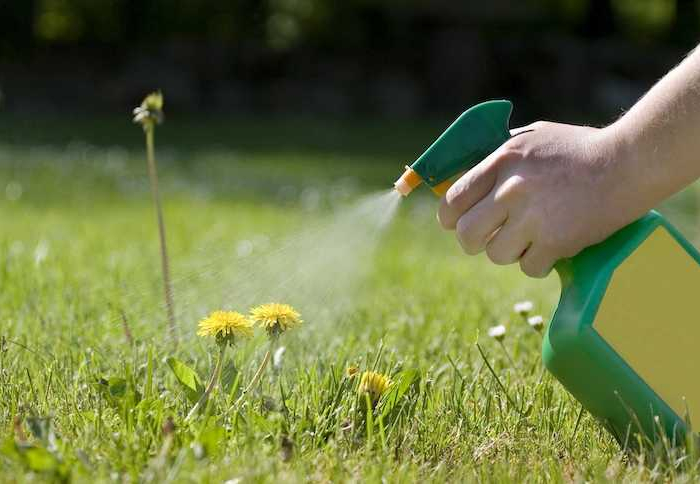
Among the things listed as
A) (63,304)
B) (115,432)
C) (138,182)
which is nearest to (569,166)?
(115,432)

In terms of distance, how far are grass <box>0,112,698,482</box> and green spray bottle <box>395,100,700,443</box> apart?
80 millimetres

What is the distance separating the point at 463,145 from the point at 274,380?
0.49m

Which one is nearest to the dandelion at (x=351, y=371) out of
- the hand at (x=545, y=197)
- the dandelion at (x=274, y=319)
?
the dandelion at (x=274, y=319)

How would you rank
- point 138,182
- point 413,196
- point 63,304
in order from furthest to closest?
1. point 413,196
2. point 138,182
3. point 63,304

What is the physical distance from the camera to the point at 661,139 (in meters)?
1.34

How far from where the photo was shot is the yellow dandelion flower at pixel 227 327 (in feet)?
4.49

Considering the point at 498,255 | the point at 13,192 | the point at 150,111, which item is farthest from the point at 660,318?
the point at 13,192

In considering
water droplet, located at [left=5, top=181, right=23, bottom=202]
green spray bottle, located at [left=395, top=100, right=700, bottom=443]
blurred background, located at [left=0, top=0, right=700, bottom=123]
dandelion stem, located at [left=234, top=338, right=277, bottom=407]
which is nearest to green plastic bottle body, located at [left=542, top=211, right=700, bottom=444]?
green spray bottle, located at [left=395, top=100, right=700, bottom=443]

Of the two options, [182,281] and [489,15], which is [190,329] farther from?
[489,15]

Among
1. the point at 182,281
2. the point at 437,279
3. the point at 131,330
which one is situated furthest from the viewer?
the point at 437,279

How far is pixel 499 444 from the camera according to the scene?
4.43 feet

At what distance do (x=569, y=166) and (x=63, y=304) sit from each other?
126cm

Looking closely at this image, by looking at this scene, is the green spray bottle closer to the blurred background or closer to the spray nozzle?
the spray nozzle

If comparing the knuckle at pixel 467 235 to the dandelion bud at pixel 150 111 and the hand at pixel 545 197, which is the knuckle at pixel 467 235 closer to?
the hand at pixel 545 197
